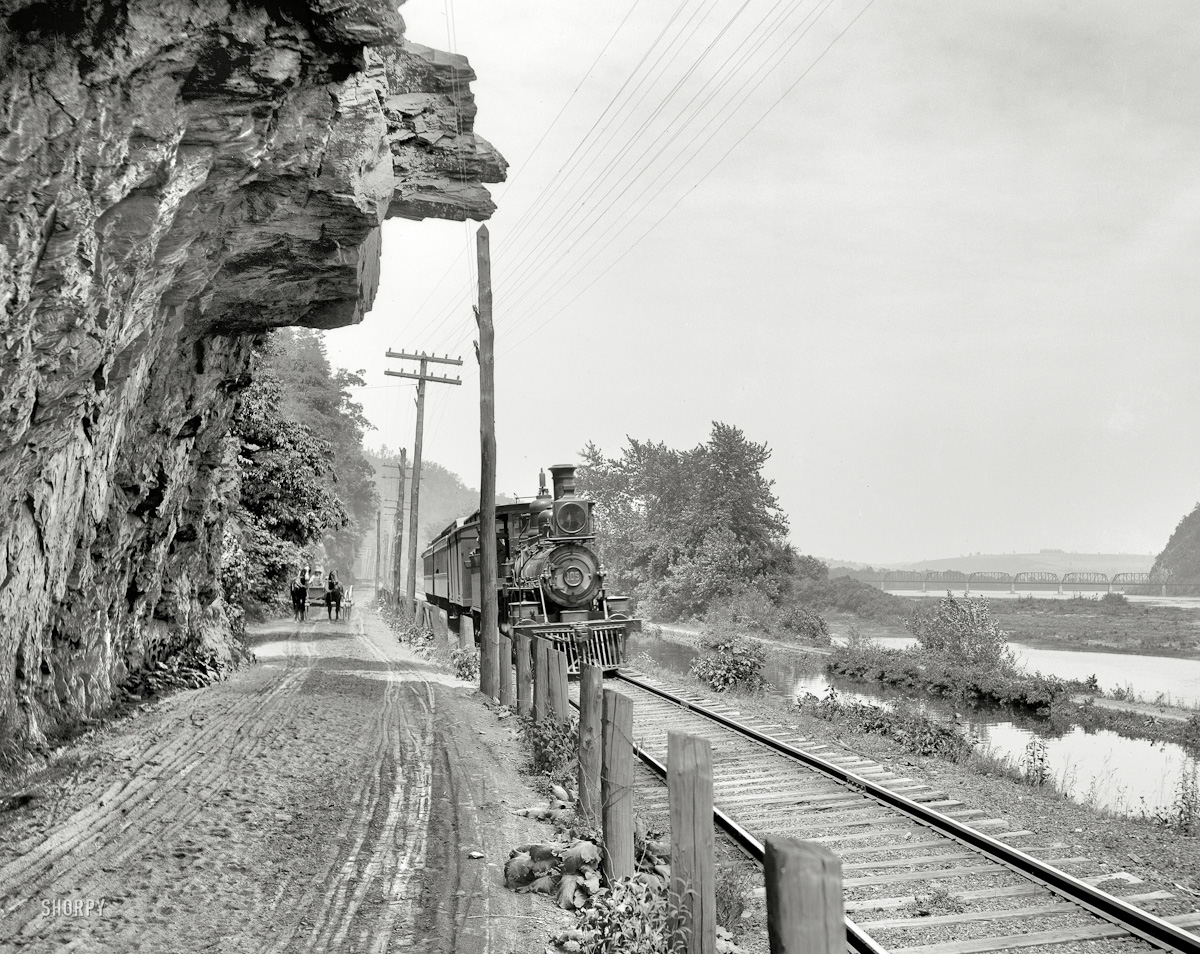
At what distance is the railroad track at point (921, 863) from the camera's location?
17.7 feet

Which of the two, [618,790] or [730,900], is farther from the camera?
[730,900]

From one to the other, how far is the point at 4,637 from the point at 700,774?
5.77m

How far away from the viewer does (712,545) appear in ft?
142

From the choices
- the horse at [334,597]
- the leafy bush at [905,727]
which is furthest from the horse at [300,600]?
the leafy bush at [905,727]

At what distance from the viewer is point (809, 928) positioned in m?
2.84

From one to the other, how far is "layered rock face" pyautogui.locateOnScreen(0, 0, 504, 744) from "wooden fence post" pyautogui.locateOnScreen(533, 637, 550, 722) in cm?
461

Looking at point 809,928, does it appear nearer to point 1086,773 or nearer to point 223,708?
point 223,708

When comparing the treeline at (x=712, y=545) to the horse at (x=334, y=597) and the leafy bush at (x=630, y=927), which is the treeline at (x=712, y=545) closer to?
the horse at (x=334, y=597)

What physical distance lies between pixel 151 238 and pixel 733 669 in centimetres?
1544

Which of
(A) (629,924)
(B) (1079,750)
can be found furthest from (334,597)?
(A) (629,924)

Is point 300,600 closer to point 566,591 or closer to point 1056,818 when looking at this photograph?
point 566,591

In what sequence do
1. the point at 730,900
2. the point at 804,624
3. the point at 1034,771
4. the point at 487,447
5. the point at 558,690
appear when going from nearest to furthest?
1. the point at 730,900
2. the point at 558,690
3. the point at 1034,771
4. the point at 487,447
5. the point at 804,624

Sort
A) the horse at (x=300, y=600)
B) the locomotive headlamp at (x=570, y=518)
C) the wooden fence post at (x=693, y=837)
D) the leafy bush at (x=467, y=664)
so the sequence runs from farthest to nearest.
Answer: the horse at (x=300, y=600), the locomotive headlamp at (x=570, y=518), the leafy bush at (x=467, y=664), the wooden fence post at (x=693, y=837)

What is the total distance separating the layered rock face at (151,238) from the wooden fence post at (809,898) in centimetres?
487
